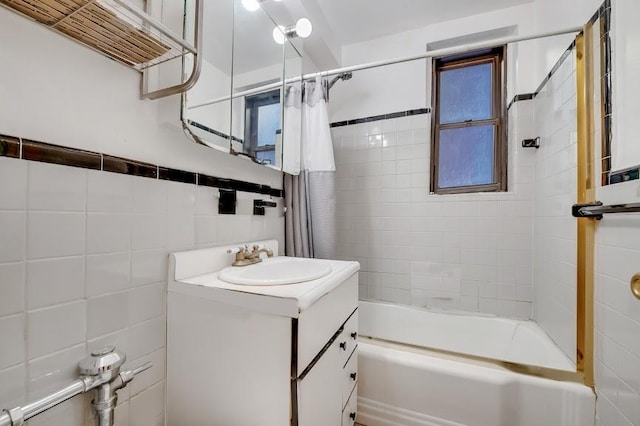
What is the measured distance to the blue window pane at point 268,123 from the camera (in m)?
1.36

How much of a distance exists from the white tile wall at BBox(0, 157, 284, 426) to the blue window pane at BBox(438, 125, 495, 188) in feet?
5.81

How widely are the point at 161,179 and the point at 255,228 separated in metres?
0.53

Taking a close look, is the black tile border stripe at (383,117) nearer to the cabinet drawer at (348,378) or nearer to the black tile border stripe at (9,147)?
the cabinet drawer at (348,378)

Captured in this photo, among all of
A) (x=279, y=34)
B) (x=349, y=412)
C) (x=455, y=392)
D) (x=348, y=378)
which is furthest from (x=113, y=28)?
(x=455, y=392)

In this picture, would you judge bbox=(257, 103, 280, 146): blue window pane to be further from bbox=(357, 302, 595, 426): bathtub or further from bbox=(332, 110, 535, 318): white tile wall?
bbox=(357, 302, 595, 426): bathtub

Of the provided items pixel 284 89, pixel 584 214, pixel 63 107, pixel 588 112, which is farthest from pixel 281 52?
pixel 584 214

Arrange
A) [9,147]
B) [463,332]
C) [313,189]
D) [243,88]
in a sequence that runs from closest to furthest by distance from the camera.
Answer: [9,147] < [243,88] < [313,189] < [463,332]

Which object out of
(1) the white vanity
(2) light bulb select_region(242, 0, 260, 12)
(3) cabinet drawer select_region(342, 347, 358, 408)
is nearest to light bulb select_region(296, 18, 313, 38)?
(2) light bulb select_region(242, 0, 260, 12)

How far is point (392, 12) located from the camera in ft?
→ 6.05

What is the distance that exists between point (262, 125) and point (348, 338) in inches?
42.2

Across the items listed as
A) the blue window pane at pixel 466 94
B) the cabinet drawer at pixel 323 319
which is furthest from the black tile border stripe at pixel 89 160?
the blue window pane at pixel 466 94

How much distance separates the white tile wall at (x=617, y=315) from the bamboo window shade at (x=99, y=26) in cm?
143

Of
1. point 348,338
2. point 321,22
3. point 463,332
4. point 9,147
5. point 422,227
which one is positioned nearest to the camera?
point 9,147

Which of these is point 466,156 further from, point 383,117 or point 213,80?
point 213,80
